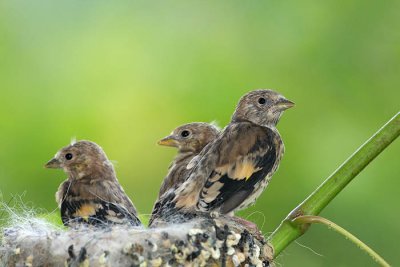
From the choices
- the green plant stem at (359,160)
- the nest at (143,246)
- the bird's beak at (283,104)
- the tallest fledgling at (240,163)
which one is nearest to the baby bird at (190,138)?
the tallest fledgling at (240,163)

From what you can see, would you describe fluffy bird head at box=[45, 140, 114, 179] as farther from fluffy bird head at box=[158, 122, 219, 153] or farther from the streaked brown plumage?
the streaked brown plumage

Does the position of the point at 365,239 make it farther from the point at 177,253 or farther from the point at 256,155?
the point at 177,253

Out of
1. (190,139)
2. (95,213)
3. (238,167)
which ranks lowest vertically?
(95,213)

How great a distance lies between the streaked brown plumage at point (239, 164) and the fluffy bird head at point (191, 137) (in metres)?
0.24

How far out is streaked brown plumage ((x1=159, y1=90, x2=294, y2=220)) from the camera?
3.14 meters

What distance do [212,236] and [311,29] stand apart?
6.94ft

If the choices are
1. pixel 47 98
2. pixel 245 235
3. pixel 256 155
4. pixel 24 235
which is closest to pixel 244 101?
pixel 256 155

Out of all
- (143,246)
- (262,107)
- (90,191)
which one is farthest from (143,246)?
(262,107)

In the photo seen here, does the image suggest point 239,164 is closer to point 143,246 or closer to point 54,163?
point 143,246

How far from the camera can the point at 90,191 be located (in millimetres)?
3547

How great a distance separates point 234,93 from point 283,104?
1263mm

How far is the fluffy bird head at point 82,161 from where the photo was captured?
3.68 metres

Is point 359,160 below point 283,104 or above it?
above

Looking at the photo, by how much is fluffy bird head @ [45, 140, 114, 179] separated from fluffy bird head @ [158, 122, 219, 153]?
10.0 inches
